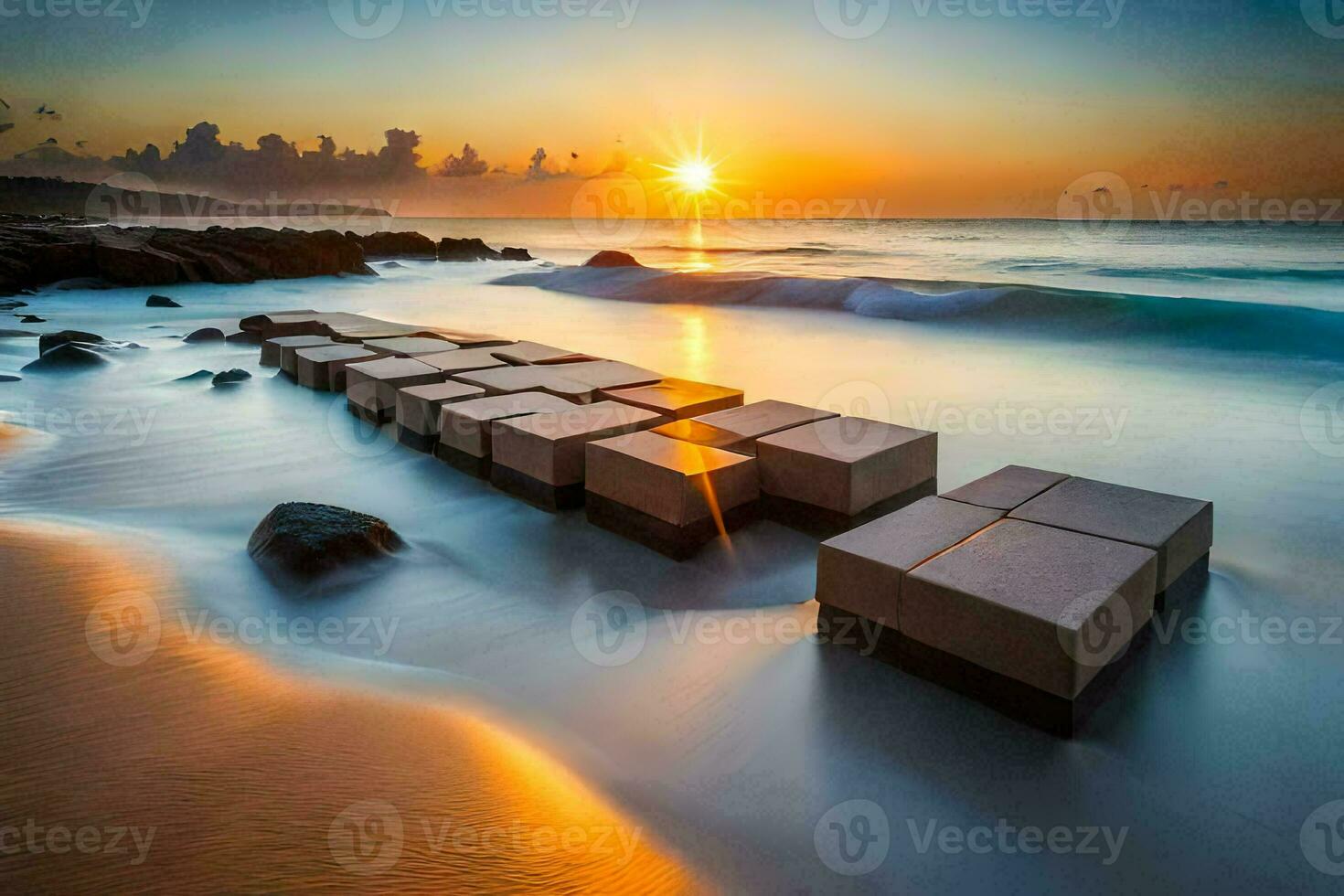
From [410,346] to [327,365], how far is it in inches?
30.4

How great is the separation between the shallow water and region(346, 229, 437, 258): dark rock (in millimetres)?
29918

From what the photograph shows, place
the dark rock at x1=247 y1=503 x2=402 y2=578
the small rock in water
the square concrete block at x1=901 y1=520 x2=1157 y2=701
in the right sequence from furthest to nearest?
the small rock in water < the dark rock at x1=247 y1=503 x2=402 y2=578 < the square concrete block at x1=901 y1=520 x2=1157 y2=701

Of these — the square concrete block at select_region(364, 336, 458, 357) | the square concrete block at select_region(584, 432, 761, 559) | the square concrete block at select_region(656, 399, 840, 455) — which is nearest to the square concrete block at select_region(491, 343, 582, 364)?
the square concrete block at select_region(364, 336, 458, 357)

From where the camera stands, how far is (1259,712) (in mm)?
2500

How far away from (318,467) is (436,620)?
2.41m

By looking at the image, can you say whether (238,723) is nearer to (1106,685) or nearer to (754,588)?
(754,588)

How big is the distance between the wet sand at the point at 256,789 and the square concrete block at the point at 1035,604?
3.66ft

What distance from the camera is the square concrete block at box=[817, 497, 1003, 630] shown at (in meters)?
2.60

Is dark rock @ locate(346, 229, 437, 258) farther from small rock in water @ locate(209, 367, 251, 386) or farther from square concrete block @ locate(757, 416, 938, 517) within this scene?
square concrete block @ locate(757, 416, 938, 517)

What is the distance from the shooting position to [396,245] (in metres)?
35.8

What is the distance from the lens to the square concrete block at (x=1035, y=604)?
7.29 ft

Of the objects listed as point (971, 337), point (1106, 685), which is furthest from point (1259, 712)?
point (971, 337)

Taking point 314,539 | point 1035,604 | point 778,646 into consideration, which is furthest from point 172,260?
point 1035,604

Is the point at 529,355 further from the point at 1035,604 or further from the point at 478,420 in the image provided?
the point at 1035,604
